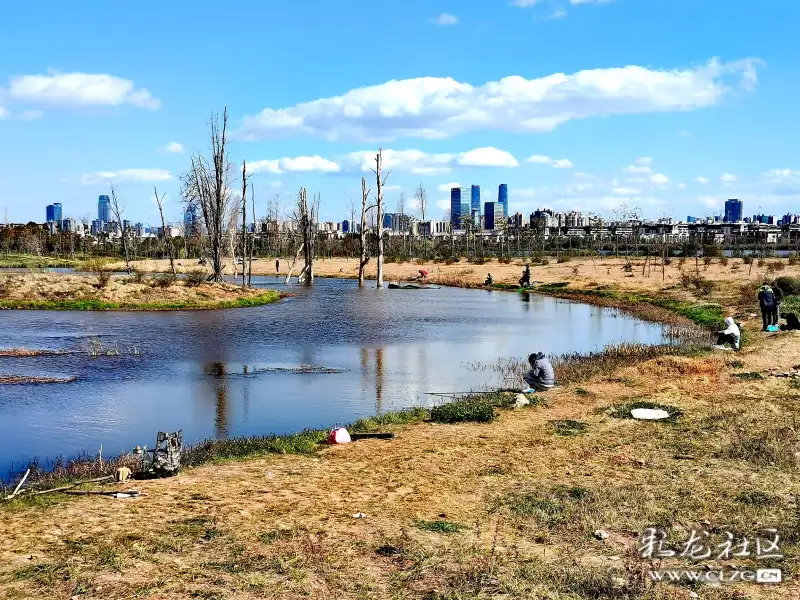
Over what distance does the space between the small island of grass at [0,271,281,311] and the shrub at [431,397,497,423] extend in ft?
100

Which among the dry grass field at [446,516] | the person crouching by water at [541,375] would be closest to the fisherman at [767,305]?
the dry grass field at [446,516]

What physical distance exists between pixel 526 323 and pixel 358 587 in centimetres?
2954

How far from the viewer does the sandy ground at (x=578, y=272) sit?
56.1 metres

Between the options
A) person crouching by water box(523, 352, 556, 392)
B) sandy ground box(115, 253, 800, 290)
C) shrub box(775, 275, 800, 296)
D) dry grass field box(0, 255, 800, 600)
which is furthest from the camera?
sandy ground box(115, 253, 800, 290)

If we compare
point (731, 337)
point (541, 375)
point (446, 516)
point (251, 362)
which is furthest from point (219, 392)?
point (731, 337)

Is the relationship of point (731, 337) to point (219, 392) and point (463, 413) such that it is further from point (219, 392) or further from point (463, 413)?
point (219, 392)

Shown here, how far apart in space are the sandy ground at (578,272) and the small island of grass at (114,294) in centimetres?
2576

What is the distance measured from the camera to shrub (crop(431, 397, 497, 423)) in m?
15.8

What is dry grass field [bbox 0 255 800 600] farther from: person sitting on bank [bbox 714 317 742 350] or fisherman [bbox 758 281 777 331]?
fisherman [bbox 758 281 777 331]

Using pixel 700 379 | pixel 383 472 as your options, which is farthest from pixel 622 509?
pixel 700 379

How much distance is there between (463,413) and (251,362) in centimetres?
1088

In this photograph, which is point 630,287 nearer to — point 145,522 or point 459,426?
point 459,426

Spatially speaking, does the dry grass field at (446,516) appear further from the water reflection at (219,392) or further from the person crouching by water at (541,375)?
the water reflection at (219,392)

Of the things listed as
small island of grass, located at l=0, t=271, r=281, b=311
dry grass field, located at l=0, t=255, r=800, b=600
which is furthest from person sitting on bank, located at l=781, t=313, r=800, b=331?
small island of grass, located at l=0, t=271, r=281, b=311
